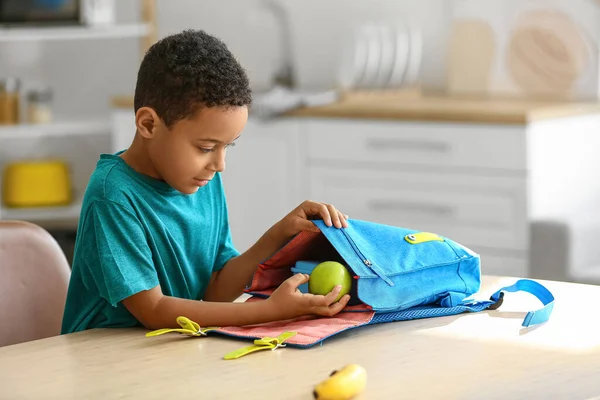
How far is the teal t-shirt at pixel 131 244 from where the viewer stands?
144 cm

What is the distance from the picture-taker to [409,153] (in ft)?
11.5

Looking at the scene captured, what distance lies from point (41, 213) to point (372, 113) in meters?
1.62

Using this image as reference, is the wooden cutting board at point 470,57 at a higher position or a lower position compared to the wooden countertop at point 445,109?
higher

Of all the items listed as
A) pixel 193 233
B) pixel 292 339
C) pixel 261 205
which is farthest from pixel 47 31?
pixel 292 339

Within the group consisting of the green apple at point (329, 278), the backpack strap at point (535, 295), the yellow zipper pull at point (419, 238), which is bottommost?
the backpack strap at point (535, 295)

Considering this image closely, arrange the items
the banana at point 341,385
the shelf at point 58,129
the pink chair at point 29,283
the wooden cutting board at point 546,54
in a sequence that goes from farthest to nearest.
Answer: the shelf at point 58,129, the wooden cutting board at point 546,54, the pink chair at point 29,283, the banana at point 341,385

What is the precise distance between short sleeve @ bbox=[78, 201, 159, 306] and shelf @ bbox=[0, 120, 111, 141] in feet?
9.67

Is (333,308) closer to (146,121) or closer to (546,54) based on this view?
(146,121)

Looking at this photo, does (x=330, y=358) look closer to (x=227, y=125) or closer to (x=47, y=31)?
(x=227, y=125)

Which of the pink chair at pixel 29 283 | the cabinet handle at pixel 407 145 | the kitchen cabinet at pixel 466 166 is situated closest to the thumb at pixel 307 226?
the pink chair at pixel 29 283

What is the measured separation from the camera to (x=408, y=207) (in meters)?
3.55

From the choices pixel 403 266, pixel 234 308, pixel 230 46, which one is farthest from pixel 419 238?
pixel 230 46

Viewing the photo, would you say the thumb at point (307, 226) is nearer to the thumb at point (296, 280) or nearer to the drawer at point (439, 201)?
the thumb at point (296, 280)

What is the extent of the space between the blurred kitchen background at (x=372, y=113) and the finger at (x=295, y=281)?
1.65m
